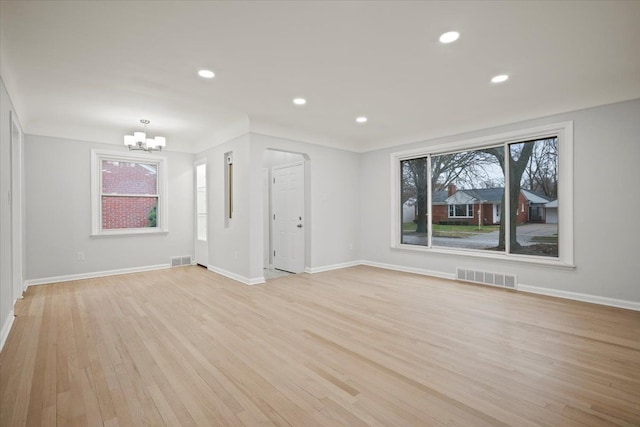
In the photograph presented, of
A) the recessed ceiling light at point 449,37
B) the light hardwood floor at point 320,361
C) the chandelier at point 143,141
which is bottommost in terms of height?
the light hardwood floor at point 320,361

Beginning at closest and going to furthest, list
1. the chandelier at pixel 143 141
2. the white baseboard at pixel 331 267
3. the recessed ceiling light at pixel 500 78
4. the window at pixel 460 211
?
the recessed ceiling light at pixel 500 78, the chandelier at pixel 143 141, the window at pixel 460 211, the white baseboard at pixel 331 267

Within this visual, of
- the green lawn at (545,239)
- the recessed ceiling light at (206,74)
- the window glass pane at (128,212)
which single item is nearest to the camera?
the recessed ceiling light at (206,74)

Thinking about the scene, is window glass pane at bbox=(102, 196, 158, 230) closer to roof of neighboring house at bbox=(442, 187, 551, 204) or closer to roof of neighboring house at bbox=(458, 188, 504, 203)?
roof of neighboring house at bbox=(442, 187, 551, 204)

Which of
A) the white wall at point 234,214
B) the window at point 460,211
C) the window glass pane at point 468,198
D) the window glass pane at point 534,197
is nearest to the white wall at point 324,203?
the white wall at point 234,214

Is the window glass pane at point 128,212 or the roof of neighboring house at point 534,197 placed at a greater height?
the roof of neighboring house at point 534,197

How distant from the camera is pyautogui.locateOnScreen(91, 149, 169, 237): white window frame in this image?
520 centimetres

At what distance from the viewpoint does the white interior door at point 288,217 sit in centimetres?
568

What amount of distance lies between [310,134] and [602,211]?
14.1ft

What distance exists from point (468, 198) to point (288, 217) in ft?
10.8

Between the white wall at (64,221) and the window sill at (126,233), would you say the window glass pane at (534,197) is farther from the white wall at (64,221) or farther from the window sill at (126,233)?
the white wall at (64,221)

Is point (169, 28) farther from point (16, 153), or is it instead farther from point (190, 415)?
point (16, 153)

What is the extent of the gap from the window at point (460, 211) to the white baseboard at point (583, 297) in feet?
4.33

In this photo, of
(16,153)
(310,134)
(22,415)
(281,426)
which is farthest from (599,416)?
(16,153)

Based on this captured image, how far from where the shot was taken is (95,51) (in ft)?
8.73
